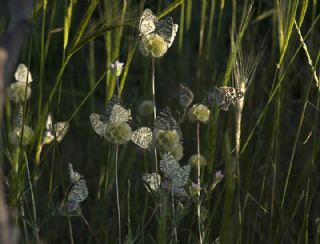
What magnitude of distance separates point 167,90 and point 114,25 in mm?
1258

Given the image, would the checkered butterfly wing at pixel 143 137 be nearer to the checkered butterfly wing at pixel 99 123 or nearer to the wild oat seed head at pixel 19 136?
the checkered butterfly wing at pixel 99 123

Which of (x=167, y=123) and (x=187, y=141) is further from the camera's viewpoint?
(x=187, y=141)

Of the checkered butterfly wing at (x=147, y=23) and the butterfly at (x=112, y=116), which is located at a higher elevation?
the checkered butterfly wing at (x=147, y=23)

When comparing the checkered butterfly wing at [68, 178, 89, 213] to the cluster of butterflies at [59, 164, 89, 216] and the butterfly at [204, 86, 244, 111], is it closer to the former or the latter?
the cluster of butterflies at [59, 164, 89, 216]

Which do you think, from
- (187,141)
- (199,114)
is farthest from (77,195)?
(187,141)

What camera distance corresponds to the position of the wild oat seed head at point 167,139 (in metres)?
1.00

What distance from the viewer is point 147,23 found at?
39.3 inches

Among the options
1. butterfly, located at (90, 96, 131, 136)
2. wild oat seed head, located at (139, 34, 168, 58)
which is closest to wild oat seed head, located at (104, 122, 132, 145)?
butterfly, located at (90, 96, 131, 136)

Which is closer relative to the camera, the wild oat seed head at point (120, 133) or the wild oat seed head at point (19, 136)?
the wild oat seed head at point (120, 133)

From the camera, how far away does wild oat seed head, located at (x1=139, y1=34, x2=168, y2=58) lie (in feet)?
3.29

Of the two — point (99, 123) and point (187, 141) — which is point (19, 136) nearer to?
point (99, 123)

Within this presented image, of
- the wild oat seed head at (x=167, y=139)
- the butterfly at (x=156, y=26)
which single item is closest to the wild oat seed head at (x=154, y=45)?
the butterfly at (x=156, y=26)

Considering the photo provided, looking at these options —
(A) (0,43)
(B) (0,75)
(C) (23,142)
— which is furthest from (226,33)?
(B) (0,75)

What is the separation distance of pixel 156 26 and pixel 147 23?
0.02 m
